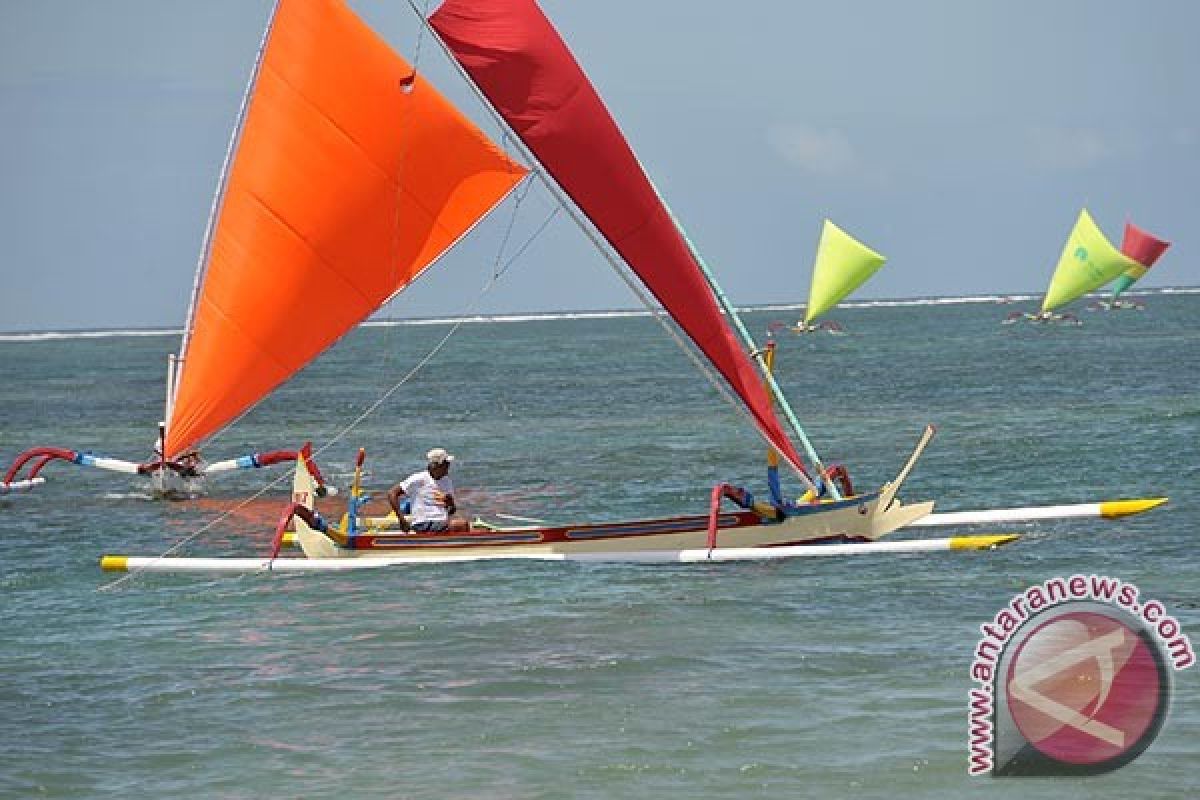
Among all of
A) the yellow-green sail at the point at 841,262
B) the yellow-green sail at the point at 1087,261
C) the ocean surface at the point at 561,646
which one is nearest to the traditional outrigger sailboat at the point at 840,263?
the yellow-green sail at the point at 841,262

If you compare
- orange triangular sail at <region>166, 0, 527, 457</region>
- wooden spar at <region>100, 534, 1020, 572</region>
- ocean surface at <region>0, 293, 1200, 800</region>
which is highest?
orange triangular sail at <region>166, 0, 527, 457</region>

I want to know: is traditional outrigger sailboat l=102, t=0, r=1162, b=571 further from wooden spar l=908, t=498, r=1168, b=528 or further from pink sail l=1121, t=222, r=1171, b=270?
pink sail l=1121, t=222, r=1171, b=270

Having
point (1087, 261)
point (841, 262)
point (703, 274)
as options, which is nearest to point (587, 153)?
point (703, 274)

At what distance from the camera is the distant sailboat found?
30062 millimetres

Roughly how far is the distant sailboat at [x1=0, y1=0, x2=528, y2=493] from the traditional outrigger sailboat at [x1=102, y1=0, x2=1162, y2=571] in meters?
6.51

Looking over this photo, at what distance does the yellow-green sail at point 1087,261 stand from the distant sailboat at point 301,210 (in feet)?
274

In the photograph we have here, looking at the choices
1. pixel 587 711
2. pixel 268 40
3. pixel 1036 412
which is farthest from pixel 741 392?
pixel 1036 412

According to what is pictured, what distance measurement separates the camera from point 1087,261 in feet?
368

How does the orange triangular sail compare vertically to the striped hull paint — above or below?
above

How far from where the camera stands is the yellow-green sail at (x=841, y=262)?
9431 centimetres

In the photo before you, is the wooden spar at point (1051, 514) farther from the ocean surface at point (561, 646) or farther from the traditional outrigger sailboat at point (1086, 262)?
the traditional outrigger sailboat at point (1086, 262)

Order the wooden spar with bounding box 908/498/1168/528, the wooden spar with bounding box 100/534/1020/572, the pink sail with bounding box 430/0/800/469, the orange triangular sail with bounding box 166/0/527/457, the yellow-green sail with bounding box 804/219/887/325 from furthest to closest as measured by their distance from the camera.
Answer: the yellow-green sail with bounding box 804/219/887/325 < the orange triangular sail with bounding box 166/0/527/457 < the pink sail with bounding box 430/0/800/469 < the wooden spar with bounding box 908/498/1168/528 < the wooden spar with bounding box 100/534/1020/572

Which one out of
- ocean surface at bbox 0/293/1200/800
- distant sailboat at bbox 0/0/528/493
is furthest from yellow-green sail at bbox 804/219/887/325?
distant sailboat at bbox 0/0/528/493

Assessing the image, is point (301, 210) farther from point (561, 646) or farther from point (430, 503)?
point (561, 646)
